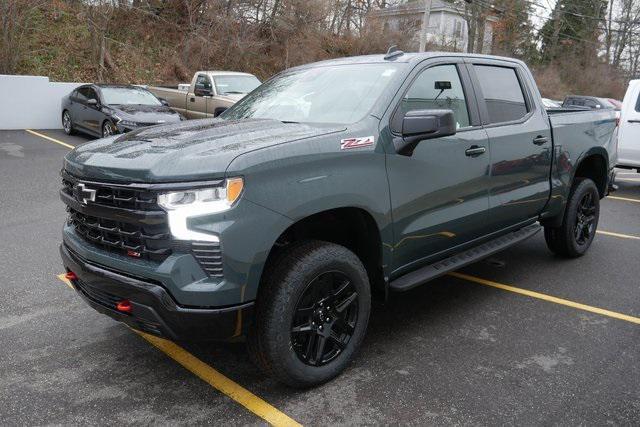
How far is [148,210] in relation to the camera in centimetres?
272

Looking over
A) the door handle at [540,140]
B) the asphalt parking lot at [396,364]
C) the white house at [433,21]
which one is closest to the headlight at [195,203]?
the asphalt parking lot at [396,364]

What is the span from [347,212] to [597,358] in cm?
194

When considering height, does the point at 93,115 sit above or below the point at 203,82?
below

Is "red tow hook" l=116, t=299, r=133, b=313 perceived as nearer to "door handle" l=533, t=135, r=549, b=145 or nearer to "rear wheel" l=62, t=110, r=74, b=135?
"door handle" l=533, t=135, r=549, b=145

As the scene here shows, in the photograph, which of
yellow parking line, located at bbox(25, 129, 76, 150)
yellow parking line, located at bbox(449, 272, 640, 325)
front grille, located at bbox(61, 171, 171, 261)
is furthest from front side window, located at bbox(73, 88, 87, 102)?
front grille, located at bbox(61, 171, 171, 261)

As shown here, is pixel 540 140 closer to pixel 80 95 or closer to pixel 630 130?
pixel 630 130

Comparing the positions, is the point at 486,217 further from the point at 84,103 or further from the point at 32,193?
the point at 84,103

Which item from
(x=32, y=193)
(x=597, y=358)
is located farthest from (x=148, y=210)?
(x=32, y=193)

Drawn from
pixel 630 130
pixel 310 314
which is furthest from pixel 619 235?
pixel 310 314

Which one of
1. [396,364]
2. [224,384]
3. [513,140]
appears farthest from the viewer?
[513,140]

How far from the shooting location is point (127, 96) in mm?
13383

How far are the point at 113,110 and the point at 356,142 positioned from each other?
1054 cm

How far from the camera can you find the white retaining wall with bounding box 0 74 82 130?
15.5 meters

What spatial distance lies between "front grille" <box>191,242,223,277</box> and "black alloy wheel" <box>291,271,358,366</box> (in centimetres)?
55
